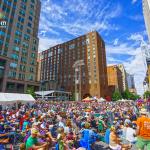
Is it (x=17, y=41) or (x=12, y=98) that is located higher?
(x=17, y=41)

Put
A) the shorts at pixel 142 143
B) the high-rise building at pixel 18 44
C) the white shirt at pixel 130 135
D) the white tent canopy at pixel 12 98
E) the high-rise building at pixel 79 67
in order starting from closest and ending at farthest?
1. the shorts at pixel 142 143
2. the white shirt at pixel 130 135
3. the white tent canopy at pixel 12 98
4. the high-rise building at pixel 18 44
5. the high-rise building at pixel 79 67

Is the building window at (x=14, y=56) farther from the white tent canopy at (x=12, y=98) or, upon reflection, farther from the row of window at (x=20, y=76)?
the white tent canopy at (x=12, y=98)

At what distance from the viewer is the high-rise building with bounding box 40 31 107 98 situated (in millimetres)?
80375

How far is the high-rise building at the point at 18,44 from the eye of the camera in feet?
164

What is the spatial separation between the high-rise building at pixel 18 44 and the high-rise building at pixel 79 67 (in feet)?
67.9

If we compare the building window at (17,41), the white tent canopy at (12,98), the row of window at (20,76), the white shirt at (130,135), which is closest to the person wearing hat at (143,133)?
the white shirt at (130,135)

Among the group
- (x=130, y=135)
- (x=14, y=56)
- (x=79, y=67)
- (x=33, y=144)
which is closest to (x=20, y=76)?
(x=14, y=56)

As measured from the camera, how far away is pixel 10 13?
53.9m

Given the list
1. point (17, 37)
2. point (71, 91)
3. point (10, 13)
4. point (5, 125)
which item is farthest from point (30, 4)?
point (5, 125)

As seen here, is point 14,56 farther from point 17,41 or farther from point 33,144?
point 33,144

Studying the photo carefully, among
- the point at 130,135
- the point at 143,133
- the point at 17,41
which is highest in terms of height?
the point at 17,41

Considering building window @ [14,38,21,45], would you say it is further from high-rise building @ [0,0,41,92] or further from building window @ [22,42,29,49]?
building window @ [22,42,29,49]

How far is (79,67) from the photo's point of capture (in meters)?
80.3

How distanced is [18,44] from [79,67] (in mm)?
33207
